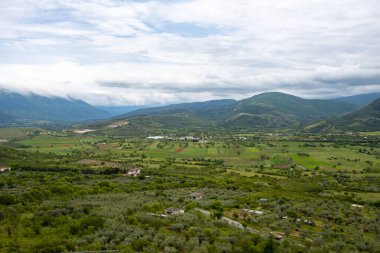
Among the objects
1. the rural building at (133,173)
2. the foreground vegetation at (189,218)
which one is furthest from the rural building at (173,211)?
the rural building at (133,173)

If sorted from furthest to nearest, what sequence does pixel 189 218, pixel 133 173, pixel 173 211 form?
pixel 133 173 < pixel 173 211 < pixel 189 218

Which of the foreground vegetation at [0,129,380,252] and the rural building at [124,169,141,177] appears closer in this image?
the foreground vegetation at [0,129,380,252]

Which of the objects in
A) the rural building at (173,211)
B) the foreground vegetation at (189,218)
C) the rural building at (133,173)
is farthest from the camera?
the rural building at (133,173)

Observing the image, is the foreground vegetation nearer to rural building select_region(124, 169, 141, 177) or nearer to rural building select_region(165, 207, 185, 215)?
rural building select_region(165, 207, 185, 215)

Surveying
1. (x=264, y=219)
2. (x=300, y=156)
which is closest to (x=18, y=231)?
(x=264, y=219)

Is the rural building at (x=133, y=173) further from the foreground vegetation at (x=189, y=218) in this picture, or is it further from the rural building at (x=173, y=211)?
the rural building at (x=173, y=211)

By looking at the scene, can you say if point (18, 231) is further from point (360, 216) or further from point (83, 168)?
point (83, 168)

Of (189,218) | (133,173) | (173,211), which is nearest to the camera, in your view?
(189,218)

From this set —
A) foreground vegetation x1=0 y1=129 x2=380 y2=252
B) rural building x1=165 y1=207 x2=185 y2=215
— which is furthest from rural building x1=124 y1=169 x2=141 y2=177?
rural building x1=165 y1=207 x2=185 y2=215

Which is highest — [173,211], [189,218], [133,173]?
[189,218]

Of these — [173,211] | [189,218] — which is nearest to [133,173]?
[173,211]

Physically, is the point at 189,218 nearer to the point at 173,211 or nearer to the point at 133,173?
the point at 173,211

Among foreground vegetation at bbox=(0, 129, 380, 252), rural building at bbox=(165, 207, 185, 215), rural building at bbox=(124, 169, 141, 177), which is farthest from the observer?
rural building at bbox=(124, 169, 141, 177)
